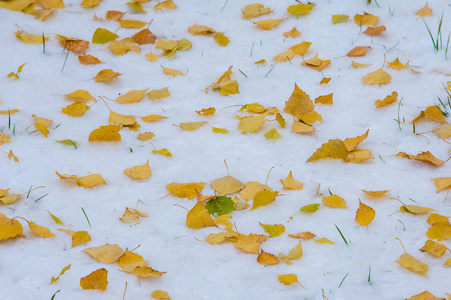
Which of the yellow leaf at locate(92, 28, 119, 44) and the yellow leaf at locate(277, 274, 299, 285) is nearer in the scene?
the yellow leaf at locate(277, 274, 299, 285)

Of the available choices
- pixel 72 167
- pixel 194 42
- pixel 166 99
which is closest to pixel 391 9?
pixel 194 42

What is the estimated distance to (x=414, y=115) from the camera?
234cm

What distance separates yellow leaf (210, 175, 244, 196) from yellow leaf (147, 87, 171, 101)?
28.0 inches

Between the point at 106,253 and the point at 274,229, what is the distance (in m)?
0.59

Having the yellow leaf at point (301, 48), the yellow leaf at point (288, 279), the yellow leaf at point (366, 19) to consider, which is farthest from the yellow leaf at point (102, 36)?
the yellow leaf at point (288, 279)

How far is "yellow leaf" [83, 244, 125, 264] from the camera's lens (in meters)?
1.73

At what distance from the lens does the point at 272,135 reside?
229cm

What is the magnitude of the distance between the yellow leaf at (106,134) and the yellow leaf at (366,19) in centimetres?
153

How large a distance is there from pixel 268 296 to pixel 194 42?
1.80 metres

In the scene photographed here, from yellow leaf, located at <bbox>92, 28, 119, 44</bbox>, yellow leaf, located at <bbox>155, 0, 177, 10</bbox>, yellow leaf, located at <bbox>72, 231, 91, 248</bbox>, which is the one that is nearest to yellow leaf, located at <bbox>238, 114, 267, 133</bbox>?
yellow leaf, located at <bbox>72, 231, 91, 248</bbox>

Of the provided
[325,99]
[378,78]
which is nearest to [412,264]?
[325,99]

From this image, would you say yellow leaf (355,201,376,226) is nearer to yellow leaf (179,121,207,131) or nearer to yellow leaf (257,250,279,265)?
yellow leaf (257,250,279,265)

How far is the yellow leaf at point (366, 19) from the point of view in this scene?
2.92 meters

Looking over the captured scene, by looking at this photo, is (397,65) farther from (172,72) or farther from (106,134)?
(106,134)
